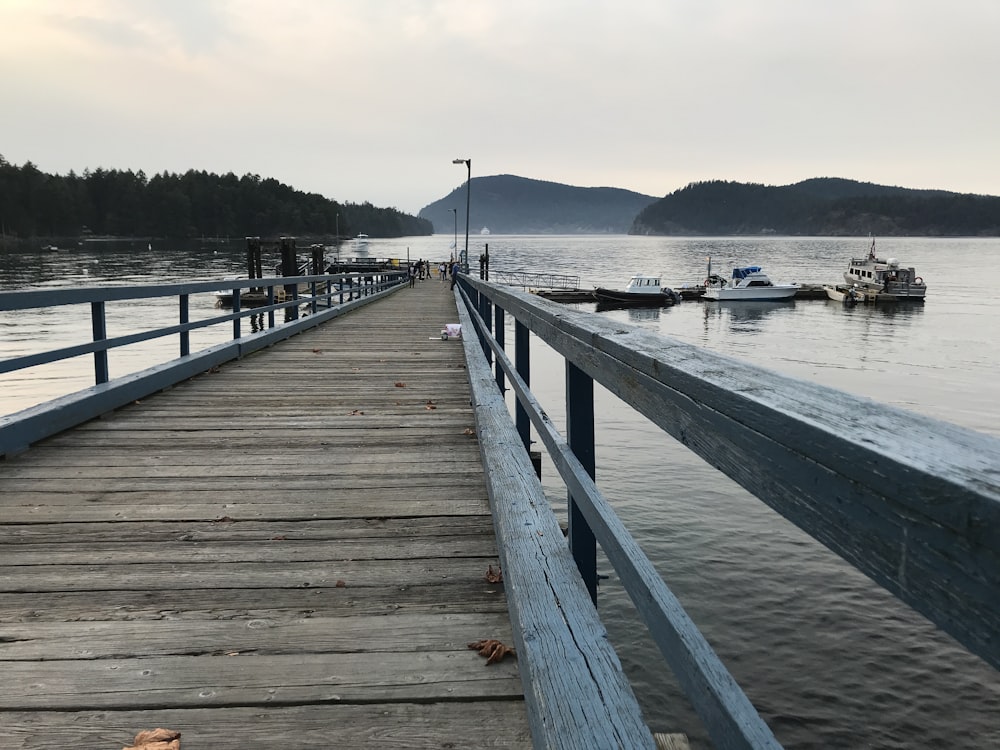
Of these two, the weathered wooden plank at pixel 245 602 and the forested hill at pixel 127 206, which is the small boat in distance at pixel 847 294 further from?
the forested hill at pixel 127 206

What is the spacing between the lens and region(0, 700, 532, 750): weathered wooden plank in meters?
2.07

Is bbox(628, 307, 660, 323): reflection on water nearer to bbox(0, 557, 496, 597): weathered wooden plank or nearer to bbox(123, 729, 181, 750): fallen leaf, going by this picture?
bbox(0, 557, 496, 597): weathered wooden plank

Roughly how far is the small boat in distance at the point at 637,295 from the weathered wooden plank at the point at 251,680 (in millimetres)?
53983

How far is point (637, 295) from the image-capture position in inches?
2202

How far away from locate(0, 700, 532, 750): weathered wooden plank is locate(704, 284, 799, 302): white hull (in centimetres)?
6004

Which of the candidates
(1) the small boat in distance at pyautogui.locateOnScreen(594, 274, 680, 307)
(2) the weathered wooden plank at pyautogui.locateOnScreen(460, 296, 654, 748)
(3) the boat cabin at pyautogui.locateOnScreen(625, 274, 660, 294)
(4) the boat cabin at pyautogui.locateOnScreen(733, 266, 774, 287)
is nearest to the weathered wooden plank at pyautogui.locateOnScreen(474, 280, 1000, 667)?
(2) the weathered wooden plank at pyautogui.locateOnScreen(460, 296, 654, 748)

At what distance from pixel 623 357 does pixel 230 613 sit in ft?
6.31

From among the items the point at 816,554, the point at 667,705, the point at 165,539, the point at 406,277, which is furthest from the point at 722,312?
the point at 165,539

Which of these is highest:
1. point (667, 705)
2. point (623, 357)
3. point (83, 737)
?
point (623, 357)

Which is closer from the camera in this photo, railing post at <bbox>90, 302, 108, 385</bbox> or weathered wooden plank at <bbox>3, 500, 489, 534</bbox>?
weathered wooden plank at <bbox>3, 500, 489, 534</bbox>

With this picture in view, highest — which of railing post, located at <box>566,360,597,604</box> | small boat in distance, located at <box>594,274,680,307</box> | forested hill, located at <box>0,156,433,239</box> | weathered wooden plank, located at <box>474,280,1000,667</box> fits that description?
forested hill, located at <box>0,156,433,239</box>

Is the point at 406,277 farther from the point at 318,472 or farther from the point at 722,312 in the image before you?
the point at 318,472

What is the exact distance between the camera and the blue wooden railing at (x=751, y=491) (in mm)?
720

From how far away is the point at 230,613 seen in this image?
2844 millimetres
